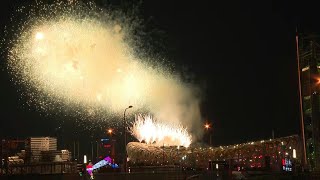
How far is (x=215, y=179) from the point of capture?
89.4 ft

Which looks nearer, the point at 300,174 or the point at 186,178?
the point at 300,174

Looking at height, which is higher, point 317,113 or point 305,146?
point 317,113

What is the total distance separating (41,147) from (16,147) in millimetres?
4783

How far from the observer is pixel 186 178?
3073cm

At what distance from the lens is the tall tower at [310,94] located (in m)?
38.8

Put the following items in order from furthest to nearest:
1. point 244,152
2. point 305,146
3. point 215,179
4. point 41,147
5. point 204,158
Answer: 1. point 204,158
2. point 244,152
3. point 41,147
4. point 305,146
5. point 215,179

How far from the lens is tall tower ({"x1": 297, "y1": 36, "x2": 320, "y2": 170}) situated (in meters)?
38.8

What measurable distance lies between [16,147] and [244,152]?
A: 38.5 m

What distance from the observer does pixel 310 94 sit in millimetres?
40938

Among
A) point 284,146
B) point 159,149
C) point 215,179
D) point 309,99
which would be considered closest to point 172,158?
point 159,149

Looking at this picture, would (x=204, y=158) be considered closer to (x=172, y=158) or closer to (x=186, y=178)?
(x=172, y=158)

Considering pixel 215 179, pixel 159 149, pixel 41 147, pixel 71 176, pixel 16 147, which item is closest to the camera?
pixel 215 179

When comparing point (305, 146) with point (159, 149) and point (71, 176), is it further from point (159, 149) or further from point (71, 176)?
point (159, 149)

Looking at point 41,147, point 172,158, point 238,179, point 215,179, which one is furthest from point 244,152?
point 215,179
